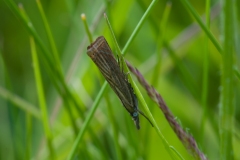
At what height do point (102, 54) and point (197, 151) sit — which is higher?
point (102, 54)

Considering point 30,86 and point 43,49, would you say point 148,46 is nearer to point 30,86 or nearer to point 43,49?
point 30,86

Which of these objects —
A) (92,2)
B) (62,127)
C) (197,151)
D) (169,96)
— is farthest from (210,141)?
(197,151)

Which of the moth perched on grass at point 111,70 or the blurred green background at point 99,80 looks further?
the blurred green background at point 99,80

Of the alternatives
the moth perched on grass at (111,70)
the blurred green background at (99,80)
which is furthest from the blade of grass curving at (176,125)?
the blurred green background at (99,80)

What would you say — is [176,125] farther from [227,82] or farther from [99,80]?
[99,80]

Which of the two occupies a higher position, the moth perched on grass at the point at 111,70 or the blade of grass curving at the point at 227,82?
the moth perched on grass at the point at 111,70

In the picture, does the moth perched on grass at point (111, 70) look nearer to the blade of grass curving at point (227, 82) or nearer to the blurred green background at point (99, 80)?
the blade of grass curving at point (227, 82)
